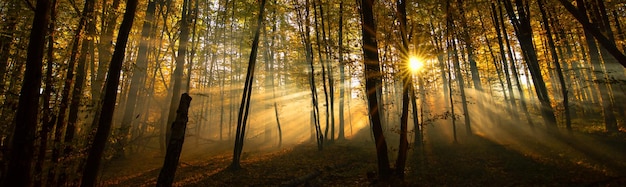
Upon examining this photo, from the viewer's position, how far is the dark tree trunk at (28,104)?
4.73m

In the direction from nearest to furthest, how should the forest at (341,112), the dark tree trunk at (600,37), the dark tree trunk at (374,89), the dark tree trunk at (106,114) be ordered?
1. the dark tree trunk at (106,114)
2. the dark tree trunk at (600,37)
3. the forest at (341,112)
4. the dark tree trunk at (374,89)

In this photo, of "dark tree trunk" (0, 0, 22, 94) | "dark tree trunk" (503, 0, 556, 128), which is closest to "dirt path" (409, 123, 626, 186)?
"dark tree trunk" (503, 0, 556, 128)

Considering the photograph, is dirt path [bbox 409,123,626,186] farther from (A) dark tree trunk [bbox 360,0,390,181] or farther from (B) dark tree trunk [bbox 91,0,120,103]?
(B) dark tree trunk [bbox 91,0,120,103]

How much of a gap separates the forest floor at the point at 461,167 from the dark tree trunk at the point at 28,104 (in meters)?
4.29

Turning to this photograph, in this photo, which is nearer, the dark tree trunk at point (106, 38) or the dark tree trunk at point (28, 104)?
the dark tree trunk at point (28, 104)

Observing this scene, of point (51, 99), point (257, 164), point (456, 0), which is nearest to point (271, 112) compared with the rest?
point (257, 164)

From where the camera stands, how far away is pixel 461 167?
1035 cm

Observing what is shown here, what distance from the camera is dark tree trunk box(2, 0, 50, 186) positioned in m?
4.73

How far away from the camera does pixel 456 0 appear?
51.4ft

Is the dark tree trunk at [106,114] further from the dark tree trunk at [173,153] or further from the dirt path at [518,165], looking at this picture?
the dirt path at [518,165]

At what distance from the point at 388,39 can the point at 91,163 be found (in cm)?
1112

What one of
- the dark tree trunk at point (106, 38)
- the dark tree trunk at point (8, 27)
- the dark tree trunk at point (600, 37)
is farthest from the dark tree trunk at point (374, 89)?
the dark tree trunk at point (8, 27)

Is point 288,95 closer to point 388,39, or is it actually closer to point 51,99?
point 388,39

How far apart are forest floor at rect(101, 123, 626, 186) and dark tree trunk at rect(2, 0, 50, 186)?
4.29 meters
